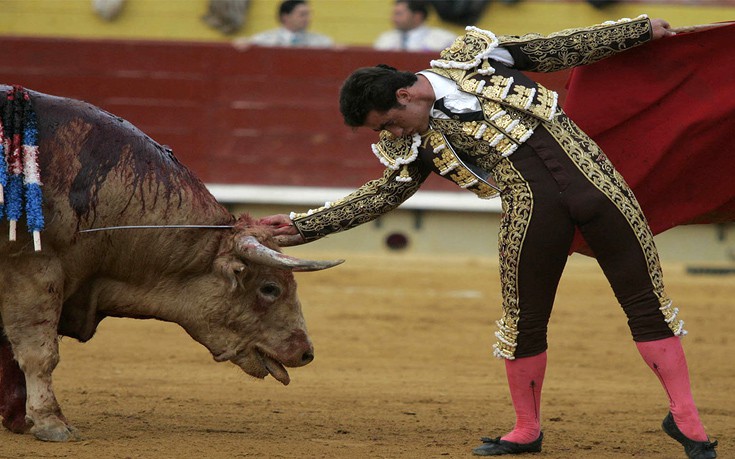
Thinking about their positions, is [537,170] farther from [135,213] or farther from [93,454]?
[93,454]

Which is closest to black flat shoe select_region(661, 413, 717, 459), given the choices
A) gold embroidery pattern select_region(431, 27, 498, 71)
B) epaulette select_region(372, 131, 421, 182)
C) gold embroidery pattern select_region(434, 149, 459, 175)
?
gold embroidery pattern select_region(434, 149, 459, 175)

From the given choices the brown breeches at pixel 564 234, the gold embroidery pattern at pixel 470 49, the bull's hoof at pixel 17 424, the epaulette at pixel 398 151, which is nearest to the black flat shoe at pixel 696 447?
the brown breeches at pixel 564 234

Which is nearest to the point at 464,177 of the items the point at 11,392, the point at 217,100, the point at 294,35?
the point at 11,392

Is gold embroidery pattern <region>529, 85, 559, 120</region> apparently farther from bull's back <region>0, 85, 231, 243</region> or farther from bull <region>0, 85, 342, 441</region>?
bull's back <region>0, 85, 231, 243</region>

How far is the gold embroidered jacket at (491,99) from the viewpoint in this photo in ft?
11.9

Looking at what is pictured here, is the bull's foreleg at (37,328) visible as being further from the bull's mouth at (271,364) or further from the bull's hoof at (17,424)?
the bull's mouth at (271,364)

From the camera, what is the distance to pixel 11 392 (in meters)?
4.01

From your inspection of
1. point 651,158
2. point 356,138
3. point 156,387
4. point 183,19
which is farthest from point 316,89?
point 651,158

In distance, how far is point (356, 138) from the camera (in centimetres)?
994

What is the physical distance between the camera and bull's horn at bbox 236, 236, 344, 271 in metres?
3.78

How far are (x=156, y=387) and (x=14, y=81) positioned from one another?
5.61m

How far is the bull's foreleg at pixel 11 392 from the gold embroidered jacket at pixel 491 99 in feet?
4.48

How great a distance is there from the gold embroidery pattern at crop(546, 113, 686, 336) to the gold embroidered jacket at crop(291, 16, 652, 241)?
84mm

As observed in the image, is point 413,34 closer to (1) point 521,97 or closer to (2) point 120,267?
(2) point 120,267
